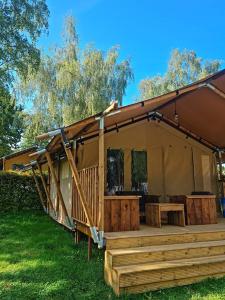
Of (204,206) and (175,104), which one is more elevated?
(175,104)

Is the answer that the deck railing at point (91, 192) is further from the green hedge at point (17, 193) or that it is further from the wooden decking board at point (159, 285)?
the green hedge at point (17, 193)

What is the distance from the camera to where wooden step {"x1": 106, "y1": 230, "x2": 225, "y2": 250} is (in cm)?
461

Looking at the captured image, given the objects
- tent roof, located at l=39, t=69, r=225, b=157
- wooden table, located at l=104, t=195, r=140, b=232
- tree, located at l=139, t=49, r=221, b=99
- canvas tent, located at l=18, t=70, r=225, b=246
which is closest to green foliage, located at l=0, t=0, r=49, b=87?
canvas tent, located at l=18, t=70, r=225, b=246

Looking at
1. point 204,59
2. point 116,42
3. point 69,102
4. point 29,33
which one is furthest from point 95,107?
point 204,59

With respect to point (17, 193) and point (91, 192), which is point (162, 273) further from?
point (17, 193)

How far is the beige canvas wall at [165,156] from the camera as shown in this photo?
26.9ft

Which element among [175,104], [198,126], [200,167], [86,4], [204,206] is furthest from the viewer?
[86,4]

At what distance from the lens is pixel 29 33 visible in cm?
1004

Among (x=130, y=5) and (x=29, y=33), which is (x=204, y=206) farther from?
(x=130, y=5)

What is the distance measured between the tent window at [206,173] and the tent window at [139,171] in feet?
6.48

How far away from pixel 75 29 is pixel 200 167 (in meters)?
11.2

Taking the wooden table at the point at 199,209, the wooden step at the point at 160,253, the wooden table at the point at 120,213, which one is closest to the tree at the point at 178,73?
the wooden table at the point at 199,209

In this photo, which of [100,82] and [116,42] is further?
[116,42]

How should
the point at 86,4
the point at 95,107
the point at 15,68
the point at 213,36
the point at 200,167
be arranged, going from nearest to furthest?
the point at 200,167, the point at 15,68, the point at 86,4, the point at 95,107, the point at 213,36
